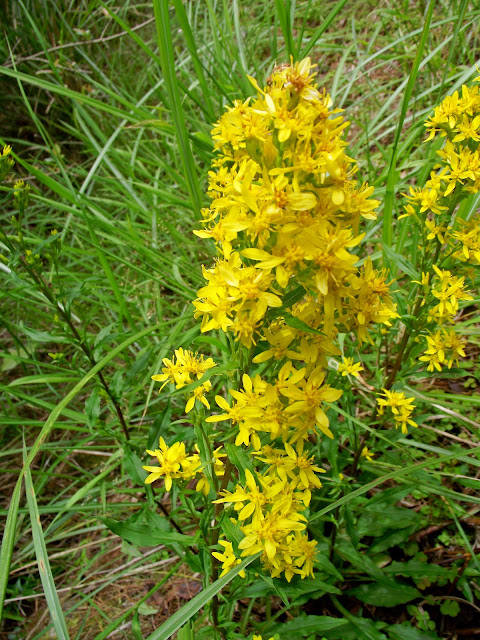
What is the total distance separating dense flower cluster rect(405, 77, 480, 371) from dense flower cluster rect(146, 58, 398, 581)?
16.8 inches

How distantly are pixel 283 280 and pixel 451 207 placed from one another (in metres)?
1.04

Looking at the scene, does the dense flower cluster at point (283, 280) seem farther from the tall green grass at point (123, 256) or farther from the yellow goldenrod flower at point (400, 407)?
the yellow goldenrod flower at point (400, 407)

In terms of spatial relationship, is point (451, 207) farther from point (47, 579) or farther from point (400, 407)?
point (47, 579)

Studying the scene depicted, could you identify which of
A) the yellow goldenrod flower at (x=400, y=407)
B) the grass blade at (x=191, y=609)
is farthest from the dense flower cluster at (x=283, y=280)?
the yellow goldenrod flower at (x=400, y=407)

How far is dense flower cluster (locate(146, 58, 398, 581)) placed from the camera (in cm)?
112

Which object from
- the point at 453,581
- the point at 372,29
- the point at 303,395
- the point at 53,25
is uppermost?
the point at 53,25

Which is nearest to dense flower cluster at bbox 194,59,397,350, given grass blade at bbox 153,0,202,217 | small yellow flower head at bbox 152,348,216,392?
small yellow flower head at bbox 152,348,216,392

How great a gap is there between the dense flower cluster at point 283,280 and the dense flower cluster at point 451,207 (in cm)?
43

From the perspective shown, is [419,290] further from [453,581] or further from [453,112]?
[453,581]

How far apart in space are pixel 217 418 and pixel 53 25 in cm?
479

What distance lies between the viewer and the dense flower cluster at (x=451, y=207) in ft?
5.54

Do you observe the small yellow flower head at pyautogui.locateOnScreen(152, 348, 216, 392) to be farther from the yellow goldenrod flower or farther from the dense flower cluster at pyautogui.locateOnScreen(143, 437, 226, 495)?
the yellow goldenrod flower

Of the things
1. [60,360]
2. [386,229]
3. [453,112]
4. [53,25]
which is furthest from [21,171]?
[453,112]

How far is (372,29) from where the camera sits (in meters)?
4.24
